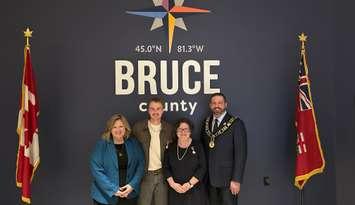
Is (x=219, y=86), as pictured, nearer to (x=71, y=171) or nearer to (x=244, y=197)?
(x=244, y=197)

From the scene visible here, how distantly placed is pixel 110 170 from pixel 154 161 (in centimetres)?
43

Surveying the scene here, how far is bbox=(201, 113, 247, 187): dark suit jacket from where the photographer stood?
3.88 meters

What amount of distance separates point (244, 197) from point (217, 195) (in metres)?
0.56

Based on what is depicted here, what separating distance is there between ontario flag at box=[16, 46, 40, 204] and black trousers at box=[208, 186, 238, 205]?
5.57ft

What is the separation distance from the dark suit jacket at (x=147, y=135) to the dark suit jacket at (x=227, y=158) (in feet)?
1.33

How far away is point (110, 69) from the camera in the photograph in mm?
4332

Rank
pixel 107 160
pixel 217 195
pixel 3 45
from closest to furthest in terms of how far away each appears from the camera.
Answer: pixel 107 160
pixel 217 195
pixel 3 45

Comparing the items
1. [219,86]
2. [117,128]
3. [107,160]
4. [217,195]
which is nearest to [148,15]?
[219,86]

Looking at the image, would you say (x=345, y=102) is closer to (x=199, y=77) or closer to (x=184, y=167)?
(x=199, y=77)

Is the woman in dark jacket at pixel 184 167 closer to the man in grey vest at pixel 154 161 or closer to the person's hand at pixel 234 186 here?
the man in grey vest at pixel 154 161

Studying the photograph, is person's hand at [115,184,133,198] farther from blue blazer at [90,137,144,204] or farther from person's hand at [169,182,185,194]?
person's hand at [169,182,185,194]

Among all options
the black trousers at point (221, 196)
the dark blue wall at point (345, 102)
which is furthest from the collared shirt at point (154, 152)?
the dark blue wall at point (345, 102)

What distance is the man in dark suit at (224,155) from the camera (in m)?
3.89

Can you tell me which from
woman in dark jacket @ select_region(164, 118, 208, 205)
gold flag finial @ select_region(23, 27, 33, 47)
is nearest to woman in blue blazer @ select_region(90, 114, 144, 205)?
woman in dark jacket @ select_region(164, 118, 208, 205)
